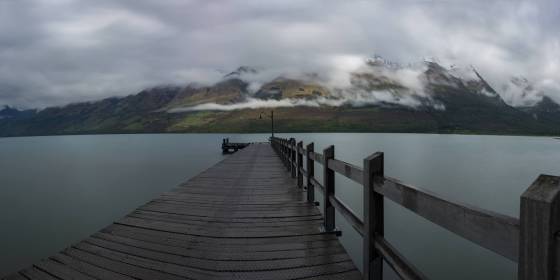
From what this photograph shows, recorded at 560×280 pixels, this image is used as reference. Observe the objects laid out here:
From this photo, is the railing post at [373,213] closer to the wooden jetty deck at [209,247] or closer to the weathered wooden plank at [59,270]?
the wooden jetty deck at [209,247]

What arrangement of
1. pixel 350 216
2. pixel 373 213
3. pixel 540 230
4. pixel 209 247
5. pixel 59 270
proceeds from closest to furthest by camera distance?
pixel 540 230, pixel 373 213, pixel 59 270, pixel 350 216, pixel 209 247

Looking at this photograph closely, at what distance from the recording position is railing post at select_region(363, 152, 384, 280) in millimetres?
3436

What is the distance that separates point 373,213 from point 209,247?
8.81 feet

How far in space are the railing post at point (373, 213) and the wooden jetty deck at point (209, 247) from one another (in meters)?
0.50

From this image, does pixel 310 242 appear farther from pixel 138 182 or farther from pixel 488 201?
pixel 138 182

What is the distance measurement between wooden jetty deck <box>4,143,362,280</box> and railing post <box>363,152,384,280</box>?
1.64 feet

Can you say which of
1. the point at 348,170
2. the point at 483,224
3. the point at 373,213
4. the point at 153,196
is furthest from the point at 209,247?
the point at 153,196

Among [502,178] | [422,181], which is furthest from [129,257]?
[502,178]

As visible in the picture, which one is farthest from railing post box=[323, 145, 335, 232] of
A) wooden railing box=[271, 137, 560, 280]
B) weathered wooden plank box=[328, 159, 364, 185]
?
wooden railing box=[271, 137, 560, 280]

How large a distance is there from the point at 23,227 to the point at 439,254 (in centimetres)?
1900

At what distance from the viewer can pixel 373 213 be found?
347 centimetres

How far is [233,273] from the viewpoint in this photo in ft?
13.6

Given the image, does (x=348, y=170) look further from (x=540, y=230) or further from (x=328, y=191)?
(x=540, y=230)

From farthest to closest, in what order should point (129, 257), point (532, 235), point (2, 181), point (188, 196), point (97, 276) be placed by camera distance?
point (2, 181)
point (188, 196)
point (129, 257)
point (97, 276)
point (532, 235)
